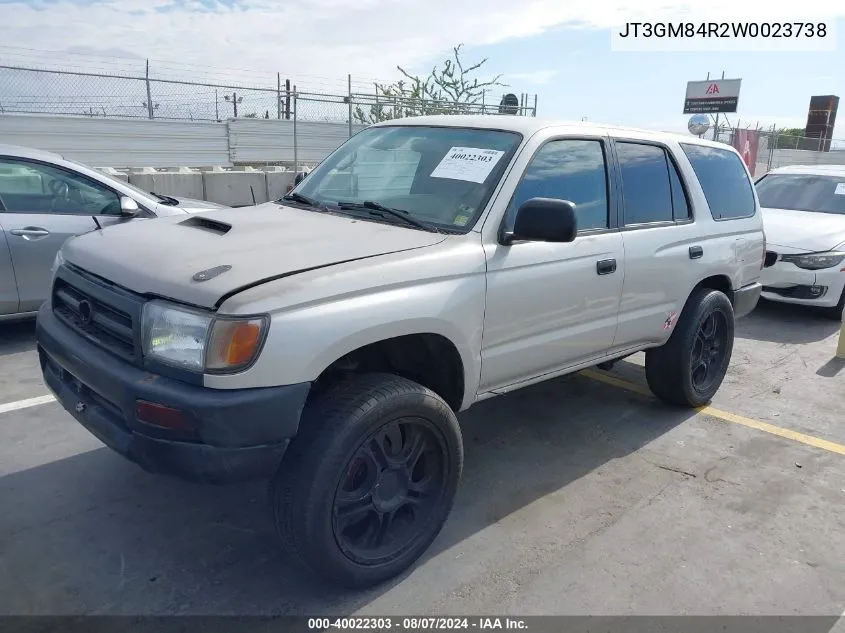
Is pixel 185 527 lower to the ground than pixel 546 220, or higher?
lower

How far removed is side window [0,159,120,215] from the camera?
5.41 meters

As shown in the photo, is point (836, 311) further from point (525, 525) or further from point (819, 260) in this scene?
point (525, 525)

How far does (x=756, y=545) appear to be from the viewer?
3.26 meters

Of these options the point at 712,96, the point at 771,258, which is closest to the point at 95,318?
the point at 771,258

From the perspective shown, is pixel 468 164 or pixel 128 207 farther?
pixel 128 207

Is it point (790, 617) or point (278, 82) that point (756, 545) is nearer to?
point (790, 617)

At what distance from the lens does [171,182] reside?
11.5 meters

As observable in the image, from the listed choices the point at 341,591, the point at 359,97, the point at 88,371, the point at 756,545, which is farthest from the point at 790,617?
the point at 359,97

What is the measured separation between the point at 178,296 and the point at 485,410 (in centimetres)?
272

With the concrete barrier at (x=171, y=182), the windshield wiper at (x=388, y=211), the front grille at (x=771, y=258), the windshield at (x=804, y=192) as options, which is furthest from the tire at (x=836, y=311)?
the concrete barrier at (x=171, y=182)

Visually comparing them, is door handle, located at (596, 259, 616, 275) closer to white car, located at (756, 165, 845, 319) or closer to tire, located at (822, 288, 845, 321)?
white car, located at (756, 165, 845, 319)

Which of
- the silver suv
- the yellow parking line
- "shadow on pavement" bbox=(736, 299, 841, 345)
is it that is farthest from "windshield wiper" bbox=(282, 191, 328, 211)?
"shadow on pavement" bbox=(736, 299, 841, 345)

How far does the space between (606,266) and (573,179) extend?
502mm

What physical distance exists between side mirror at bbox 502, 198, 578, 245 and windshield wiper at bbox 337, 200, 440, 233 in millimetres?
397
